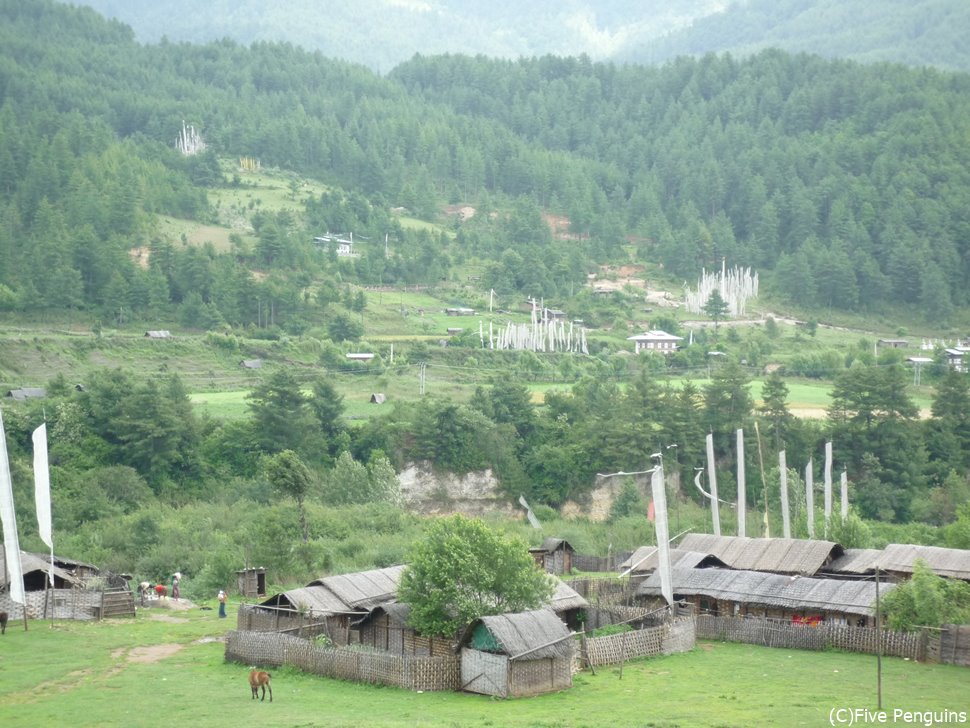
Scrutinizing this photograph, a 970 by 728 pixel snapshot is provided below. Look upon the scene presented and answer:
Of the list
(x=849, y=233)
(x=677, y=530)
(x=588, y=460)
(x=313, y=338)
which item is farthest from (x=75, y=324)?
(x=849, y=233)

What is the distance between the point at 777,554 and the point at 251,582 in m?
14.0

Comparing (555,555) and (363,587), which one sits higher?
(363,587)

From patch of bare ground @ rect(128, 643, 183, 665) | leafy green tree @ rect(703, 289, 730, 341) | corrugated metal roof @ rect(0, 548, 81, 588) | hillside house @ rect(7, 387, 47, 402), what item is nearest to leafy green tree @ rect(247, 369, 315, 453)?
hillside house @ rect(7, 387, 47, 402)

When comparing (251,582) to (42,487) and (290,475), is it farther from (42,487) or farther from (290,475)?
(290,475)

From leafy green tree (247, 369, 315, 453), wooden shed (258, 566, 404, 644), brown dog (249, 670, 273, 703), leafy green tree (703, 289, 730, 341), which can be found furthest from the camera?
leafy green tree (703, 289, 730, 341)

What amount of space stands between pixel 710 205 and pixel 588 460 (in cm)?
6835

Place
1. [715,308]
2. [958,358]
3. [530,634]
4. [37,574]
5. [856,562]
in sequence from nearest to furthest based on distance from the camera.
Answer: [530,634], [37,574], [856,562], [958,358], [715,308]

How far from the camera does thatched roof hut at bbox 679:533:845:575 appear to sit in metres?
35.0

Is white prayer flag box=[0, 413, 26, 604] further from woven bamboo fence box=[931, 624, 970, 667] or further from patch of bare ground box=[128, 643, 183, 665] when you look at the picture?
woven bamboo fence box=[931, 624, 970, 667]

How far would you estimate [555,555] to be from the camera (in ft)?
136

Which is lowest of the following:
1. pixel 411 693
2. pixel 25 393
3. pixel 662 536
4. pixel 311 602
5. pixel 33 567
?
pixel 411 693

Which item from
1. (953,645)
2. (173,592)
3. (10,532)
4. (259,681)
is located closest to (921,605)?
(953,645)

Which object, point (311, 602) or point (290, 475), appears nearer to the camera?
point (311, 602)

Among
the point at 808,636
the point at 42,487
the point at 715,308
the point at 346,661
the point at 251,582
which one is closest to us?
the point at 346,661
